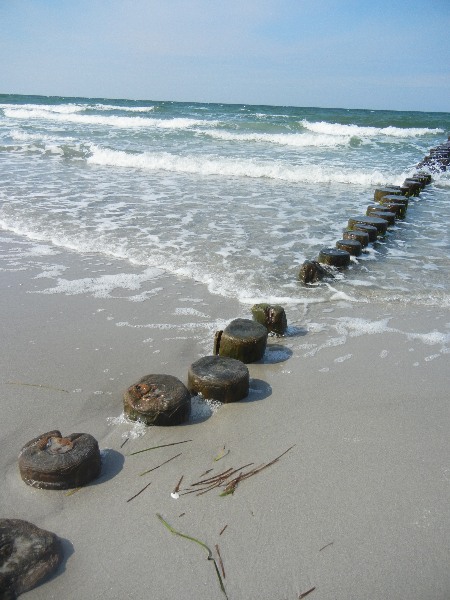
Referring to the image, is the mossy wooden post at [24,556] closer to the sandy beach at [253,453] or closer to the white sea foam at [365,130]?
the sandy beach at [253,453]

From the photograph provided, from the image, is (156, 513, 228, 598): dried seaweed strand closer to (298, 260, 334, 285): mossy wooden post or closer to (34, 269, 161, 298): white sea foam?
(34, 269, 161, 298): white sea foam

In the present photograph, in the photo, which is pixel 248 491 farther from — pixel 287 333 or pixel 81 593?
pixel 287 333

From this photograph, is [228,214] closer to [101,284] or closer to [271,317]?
[101,284]

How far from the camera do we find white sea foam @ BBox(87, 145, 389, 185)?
11906 millimetres

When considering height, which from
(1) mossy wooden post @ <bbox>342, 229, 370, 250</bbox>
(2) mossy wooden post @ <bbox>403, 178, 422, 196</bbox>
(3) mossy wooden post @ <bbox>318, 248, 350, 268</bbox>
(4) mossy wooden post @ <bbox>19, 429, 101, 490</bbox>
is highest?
(2) mossy wooden post @ <bbox>403, 178, 422, 196</bbox>

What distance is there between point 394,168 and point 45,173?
30.1 ft

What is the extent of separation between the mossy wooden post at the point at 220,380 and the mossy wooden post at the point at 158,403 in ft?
0.63

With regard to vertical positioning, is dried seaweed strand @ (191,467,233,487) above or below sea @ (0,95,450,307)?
below

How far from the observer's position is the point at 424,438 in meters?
2.60

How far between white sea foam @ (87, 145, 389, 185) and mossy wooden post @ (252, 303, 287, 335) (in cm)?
848

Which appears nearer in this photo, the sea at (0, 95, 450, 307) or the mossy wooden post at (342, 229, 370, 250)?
the sea at (0, 95, 450, 307)

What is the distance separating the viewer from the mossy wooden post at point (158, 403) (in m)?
2.63

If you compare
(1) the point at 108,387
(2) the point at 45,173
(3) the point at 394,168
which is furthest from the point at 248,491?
(3) the point at 394,168

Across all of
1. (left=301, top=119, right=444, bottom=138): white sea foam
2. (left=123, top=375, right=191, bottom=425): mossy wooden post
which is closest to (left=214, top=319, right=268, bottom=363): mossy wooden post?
(left=123, top=375, right=191, bottom=425): mossy wooden post
